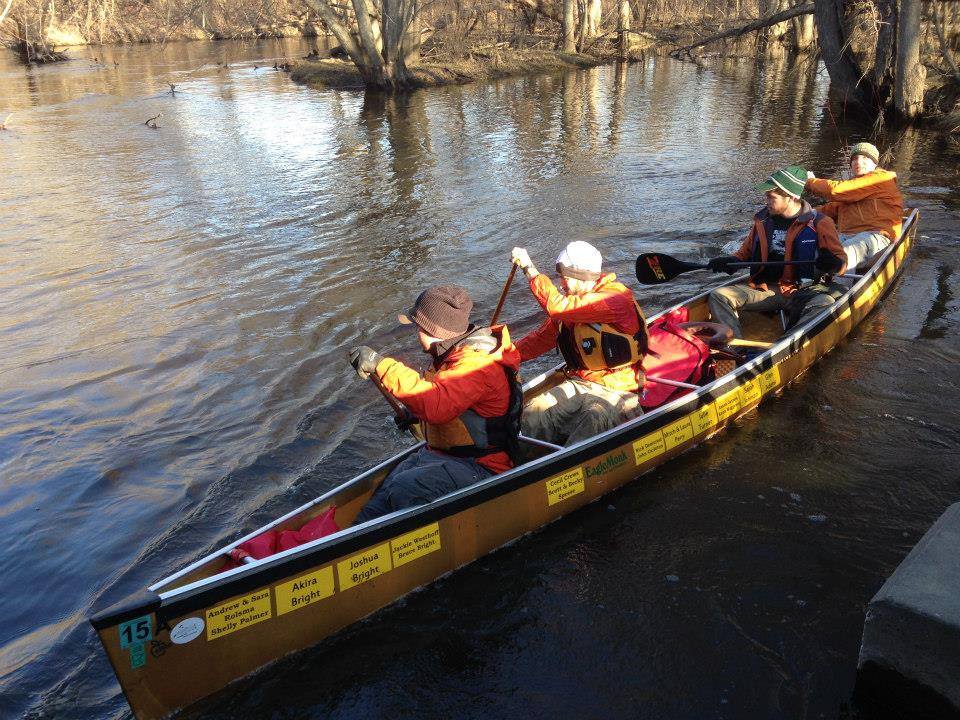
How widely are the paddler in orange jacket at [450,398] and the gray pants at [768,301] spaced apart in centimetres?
326

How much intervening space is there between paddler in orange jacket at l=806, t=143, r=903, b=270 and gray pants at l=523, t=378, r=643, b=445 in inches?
171

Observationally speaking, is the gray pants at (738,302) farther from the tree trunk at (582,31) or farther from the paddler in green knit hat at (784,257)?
the tree trunk at (582,31)

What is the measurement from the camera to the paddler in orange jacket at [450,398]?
14.5 ft

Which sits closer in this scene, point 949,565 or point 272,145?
point 949,565

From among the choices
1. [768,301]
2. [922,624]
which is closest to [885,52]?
[768,301]

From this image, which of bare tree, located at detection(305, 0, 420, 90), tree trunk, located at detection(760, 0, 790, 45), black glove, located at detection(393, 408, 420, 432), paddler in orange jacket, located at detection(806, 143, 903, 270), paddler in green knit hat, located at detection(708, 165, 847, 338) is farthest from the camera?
tree trunk, located at detection(760, 0, 790, 45)

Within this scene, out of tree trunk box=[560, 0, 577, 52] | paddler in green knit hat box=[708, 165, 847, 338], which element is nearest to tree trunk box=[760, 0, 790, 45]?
tree trunk box=[560, 0, 577, 52]

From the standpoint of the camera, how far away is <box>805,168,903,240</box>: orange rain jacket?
8.67 meters

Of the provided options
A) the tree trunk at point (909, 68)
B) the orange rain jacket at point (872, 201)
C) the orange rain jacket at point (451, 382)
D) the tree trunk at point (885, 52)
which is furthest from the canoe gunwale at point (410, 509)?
the tree trunk at point (885, 52)

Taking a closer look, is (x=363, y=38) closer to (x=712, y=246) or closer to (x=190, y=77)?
(x=190, y=77)

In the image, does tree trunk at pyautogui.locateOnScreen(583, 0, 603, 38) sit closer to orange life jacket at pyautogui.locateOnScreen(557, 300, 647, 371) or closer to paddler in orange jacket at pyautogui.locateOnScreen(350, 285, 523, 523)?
orange life jacket at pyautogui.locateOnScreen(557, 300, 647, 371)

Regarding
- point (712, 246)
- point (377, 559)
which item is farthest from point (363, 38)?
point (377, 559)

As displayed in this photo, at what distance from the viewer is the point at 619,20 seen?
33062 mm

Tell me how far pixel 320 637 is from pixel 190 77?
33433 millimetres
